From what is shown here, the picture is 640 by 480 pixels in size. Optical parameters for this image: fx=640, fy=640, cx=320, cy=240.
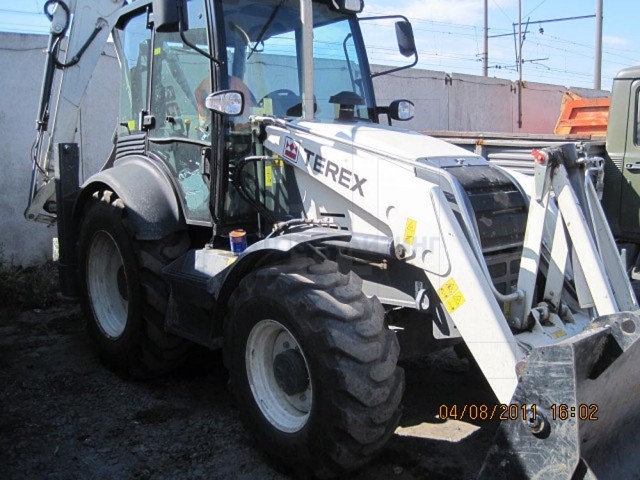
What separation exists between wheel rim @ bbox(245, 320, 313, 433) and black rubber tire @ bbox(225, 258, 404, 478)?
0.29 feet

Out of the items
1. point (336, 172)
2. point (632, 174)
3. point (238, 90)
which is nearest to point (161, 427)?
point (336, 172)

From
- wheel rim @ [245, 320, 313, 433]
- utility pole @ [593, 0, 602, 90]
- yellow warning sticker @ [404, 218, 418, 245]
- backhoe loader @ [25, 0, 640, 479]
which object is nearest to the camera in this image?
backhoe loader @ [25, 0, 640, 479]

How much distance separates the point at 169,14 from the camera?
359 cm

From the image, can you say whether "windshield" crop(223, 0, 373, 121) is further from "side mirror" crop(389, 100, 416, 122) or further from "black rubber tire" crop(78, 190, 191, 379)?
"black rubber tire" crop(78, 190, 191, 379)

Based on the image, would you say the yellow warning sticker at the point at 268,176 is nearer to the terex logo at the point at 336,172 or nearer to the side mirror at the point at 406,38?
the terex logo at the point at 336,172

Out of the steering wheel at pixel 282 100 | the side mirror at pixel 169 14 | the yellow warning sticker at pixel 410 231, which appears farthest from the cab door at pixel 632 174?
the side mirror at pixel 169 14

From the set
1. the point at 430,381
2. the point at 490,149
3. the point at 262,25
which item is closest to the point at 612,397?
the point at 430,381

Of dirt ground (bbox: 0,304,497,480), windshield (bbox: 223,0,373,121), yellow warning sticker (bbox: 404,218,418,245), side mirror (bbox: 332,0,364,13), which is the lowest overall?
dirt ground (bbox: 0,304,497,480)

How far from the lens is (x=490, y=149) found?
6.86m

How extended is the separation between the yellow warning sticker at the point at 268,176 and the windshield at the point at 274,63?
36cm

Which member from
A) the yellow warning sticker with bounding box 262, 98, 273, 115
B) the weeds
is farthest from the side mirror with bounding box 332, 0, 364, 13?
the weeds

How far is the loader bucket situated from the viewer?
250cm

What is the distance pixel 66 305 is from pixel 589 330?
5.61 metres

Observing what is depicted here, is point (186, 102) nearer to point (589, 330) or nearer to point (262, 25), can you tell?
point (262, 25)
